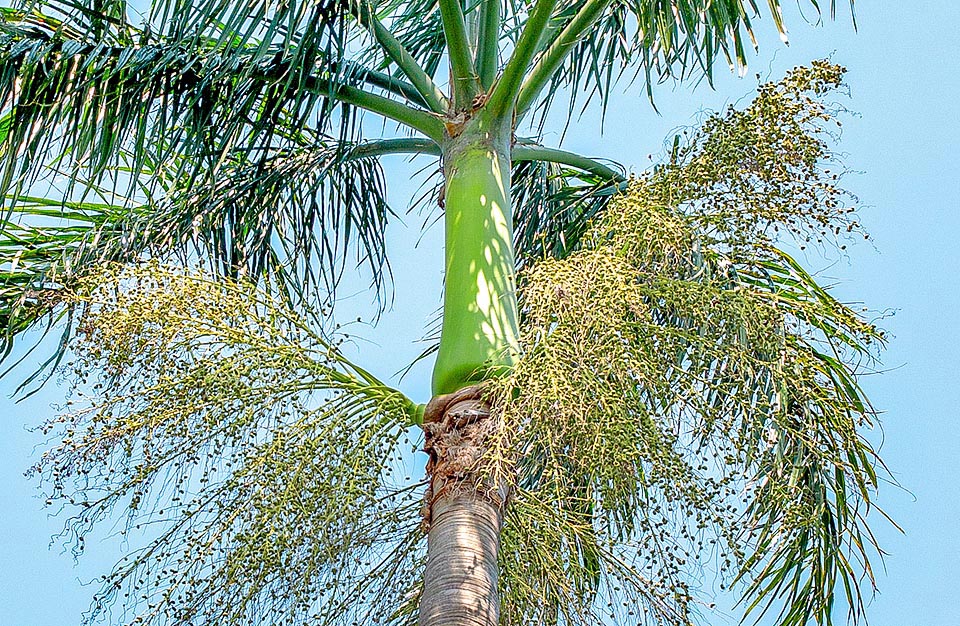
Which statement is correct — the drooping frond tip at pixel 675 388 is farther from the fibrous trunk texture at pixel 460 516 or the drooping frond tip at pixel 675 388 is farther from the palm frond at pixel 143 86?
the palm frond at pixel 143 86

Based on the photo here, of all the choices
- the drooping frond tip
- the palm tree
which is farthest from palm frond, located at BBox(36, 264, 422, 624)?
the drooping frond tip

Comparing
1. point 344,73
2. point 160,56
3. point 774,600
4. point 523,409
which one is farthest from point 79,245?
point 774,600

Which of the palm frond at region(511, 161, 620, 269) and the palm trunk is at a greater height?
the palm frond at region(511, 161, 620, 269)

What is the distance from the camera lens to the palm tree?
293 cm

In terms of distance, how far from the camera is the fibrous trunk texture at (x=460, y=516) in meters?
2.77

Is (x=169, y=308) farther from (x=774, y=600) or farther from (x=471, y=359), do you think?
(x=774, y=600)

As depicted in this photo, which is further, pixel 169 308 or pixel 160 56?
pixel 160 56

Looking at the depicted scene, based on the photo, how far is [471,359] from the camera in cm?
320

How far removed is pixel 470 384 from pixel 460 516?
392mm

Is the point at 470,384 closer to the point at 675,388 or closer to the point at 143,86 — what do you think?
the point at 675,388

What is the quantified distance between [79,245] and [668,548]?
2473 millimetres

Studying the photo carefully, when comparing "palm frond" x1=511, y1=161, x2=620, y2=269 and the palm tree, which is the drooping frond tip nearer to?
the palm tree

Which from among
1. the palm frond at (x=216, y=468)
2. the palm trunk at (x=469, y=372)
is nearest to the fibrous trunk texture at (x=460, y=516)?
the palm trunk at (x=469, y=372)

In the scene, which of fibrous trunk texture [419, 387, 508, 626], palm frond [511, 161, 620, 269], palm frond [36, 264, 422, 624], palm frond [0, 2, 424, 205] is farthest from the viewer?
palm frond [511, 161, 620, 269]
